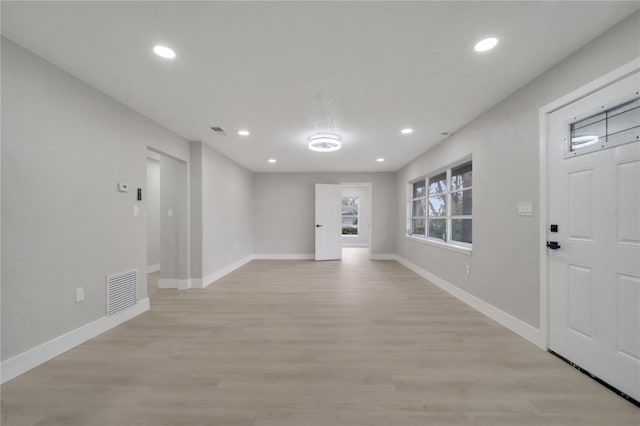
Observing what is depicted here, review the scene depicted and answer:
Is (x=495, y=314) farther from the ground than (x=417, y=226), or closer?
closer

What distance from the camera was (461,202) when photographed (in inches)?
153

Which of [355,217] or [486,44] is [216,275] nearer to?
[486,44]

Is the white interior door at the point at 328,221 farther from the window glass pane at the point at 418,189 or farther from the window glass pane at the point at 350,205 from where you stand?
the window glass pane at the point at 350,205

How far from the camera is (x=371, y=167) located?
20.7 feet

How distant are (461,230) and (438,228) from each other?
795 millimetres

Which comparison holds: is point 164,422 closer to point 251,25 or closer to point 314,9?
point 251,25

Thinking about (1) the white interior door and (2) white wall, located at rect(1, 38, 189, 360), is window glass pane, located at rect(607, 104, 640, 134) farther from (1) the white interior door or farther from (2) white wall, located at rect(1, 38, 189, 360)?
(1) the white interior door

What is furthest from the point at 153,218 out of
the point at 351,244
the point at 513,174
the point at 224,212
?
the point at 351,244

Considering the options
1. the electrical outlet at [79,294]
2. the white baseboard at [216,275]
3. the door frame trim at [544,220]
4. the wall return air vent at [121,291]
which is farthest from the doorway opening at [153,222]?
the door frame trim at [544,220]

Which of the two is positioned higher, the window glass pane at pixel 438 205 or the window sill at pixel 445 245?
the window glass pane at pixel 438 205

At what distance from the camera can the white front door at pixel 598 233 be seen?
5.16 ft

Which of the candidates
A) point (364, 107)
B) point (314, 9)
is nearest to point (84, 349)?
point (314, 9)

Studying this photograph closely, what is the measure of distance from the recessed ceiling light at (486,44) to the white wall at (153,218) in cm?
620

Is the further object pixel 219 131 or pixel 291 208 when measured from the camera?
pixel 291 208
